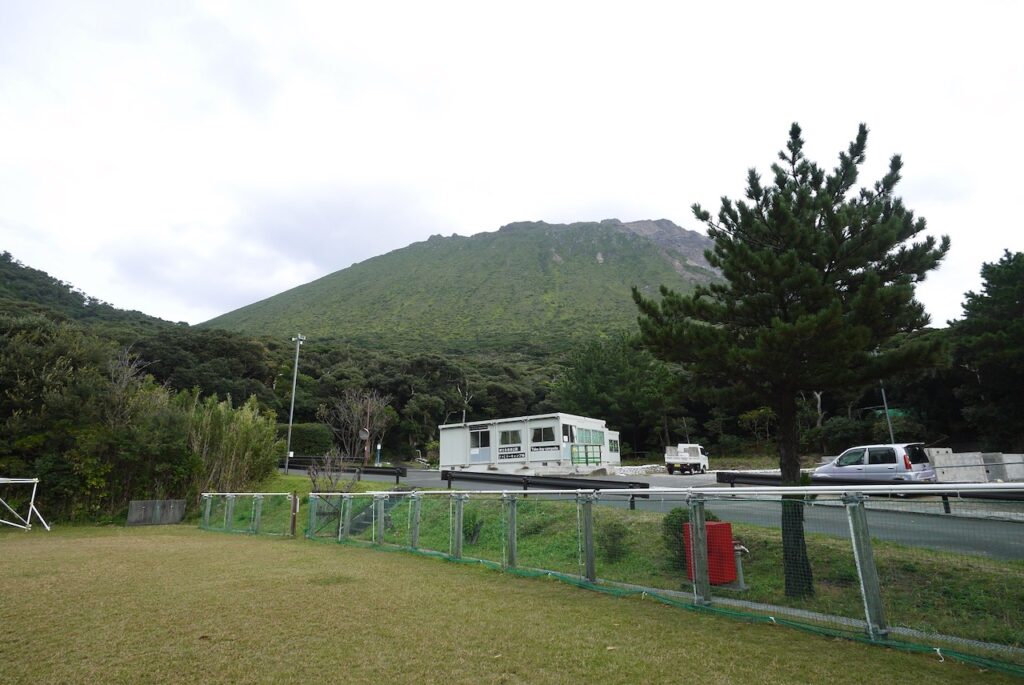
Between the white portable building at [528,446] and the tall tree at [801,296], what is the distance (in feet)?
49.1

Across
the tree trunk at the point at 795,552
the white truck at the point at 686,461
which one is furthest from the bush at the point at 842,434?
the tree trunk at the point at 795,552

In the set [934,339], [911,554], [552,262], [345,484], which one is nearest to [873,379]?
[934,339]

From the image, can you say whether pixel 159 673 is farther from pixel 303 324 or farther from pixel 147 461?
pixel 303 324

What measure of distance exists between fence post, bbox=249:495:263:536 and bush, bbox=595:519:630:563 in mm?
10545

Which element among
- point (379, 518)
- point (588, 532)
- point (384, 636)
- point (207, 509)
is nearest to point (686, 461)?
point (207, 509)

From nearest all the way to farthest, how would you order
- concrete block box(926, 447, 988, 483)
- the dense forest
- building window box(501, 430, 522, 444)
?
the dense forest < concrete block box(926, 447, 988, 483) < building window box(501, 430, 522, 444)

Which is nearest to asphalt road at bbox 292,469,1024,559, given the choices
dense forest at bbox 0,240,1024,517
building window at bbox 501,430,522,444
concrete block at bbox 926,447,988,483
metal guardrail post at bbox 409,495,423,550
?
dense forest at bbox 0,240,1024,517

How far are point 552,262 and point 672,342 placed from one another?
118068 millimetres

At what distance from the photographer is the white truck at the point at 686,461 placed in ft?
95.7

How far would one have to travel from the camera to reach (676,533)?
600 centimetres

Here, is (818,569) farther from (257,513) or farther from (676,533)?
(257,513)

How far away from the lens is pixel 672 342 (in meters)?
8.09

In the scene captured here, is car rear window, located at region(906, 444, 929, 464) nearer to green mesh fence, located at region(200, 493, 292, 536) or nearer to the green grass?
the green grass

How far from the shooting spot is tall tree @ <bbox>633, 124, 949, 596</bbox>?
7.22 m
